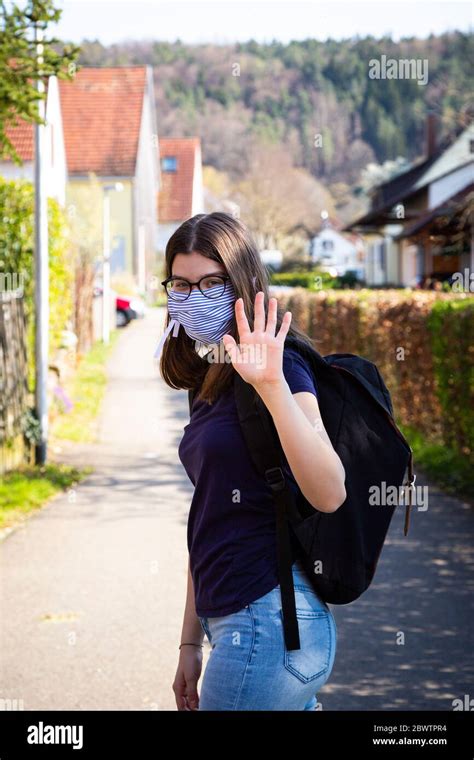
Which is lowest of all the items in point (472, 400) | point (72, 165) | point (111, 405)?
point (111, 405)

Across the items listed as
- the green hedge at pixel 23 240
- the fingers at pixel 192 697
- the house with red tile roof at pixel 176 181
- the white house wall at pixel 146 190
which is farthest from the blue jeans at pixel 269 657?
the house with red tile roof at pixel 176 181

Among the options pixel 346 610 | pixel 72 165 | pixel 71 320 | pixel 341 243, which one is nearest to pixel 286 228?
pixel 72 165

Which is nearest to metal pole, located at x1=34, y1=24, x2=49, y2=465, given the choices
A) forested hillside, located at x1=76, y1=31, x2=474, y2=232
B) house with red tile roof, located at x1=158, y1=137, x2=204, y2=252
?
house with red tile roof, located at x1=158, y1=137, x2=204, y2=252

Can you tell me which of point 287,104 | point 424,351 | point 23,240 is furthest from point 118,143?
point 287,104

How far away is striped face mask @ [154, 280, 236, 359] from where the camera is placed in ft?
9.47

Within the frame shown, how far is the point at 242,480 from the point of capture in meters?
2.83

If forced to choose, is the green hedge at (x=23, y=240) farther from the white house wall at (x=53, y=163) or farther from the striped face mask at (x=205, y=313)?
the white house wall at (x=53, y=163)

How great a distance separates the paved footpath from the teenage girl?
8.89 ft

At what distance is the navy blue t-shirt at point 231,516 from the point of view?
279 centimetres

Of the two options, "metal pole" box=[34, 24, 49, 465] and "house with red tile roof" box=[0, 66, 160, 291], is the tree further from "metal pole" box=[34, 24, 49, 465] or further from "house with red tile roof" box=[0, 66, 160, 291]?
"house with red tile roof" box=[0, 66, 160, 291]

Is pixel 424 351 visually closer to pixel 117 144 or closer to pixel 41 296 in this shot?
pixel 41 296
